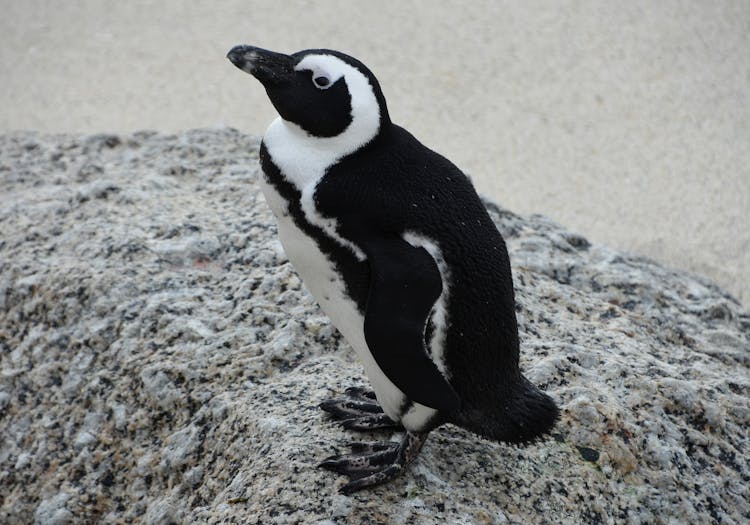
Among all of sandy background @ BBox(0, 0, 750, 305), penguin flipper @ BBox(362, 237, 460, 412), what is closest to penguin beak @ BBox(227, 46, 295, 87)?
penguin flipper @ BBox(362, 237, 460, 412)

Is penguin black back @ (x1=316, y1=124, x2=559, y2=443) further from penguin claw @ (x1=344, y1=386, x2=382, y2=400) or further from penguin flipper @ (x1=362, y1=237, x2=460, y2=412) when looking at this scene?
penguin claw @ (x1=344, y1=386, x2=382, y2=400)

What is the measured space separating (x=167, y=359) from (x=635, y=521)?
30.5 inches

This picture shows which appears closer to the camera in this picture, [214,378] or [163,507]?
[163,507]

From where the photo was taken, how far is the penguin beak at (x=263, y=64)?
122 cm

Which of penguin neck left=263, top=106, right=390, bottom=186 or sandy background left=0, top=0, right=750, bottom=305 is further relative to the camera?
sandy background left=0, top=0, right=750, bottom=305

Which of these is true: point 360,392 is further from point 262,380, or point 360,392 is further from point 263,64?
point 263,64

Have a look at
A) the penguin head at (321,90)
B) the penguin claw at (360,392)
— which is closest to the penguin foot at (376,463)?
the penguin claw at (360,392)

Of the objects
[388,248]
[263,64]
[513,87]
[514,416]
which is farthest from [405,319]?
[513,87]

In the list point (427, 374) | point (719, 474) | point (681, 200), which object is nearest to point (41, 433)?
point (427, 374)

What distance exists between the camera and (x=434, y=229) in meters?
1.21

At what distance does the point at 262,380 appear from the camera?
1.53 meters

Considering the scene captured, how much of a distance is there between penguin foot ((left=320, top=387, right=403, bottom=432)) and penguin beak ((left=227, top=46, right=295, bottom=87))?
0.48 meters

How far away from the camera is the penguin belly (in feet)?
4.10

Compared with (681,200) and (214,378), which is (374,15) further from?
(214,378)
